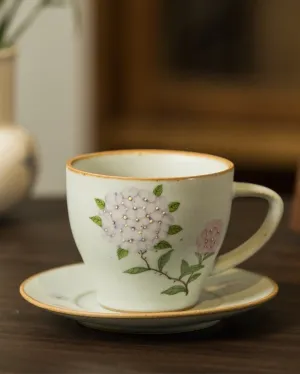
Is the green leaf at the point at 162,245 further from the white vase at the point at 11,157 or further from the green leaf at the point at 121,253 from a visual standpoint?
the white vase at the point at 11,157

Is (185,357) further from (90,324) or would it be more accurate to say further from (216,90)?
(216,90)

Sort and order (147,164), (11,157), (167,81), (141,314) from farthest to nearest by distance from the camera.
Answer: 1. (167,81)
2. (11,157)
3. (147,164)
4. (141,314)

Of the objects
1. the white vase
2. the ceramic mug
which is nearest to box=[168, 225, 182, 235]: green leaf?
the ceramic mug

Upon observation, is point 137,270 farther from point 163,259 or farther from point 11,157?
point 11,157

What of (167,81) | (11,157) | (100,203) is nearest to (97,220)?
(100,203)

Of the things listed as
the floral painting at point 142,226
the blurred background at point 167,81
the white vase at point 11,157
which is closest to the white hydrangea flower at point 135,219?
the floral painting at point 142,226

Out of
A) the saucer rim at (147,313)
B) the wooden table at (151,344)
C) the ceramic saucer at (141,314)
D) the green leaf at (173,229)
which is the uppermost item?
the green leaf at (173,229)
